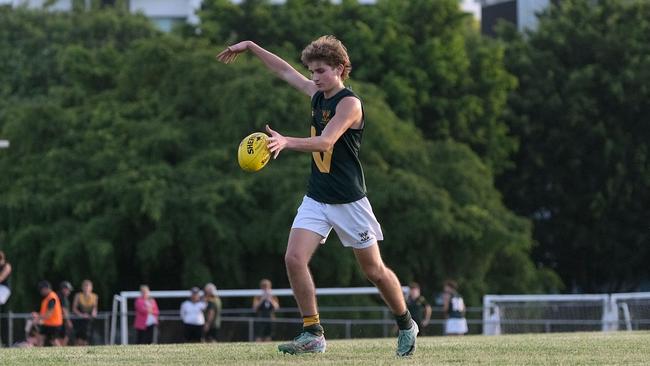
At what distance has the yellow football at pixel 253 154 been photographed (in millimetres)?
9070

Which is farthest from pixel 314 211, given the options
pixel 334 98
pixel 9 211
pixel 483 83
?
pixel 483 83

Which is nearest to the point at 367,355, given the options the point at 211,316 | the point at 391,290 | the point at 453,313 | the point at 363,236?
the point at 391,290

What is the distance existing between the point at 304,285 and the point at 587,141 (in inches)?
1551

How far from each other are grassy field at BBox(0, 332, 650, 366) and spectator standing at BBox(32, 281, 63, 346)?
12.8 metres

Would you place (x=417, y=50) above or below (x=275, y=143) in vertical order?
above

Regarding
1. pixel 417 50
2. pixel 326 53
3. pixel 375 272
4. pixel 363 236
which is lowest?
pixel 375 272

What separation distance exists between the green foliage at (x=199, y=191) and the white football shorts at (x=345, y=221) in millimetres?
26606

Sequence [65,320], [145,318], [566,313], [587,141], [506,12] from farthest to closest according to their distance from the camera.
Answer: [506,12], [587,141], [566,313], [145,318], [65,320]

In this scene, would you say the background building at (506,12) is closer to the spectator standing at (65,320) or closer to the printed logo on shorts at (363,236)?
the spectator standing at (65,320)

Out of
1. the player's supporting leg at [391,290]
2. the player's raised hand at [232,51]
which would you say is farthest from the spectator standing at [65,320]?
the player's supporting leg at [391,290]

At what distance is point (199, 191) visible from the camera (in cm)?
3769

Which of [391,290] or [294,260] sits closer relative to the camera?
[294,260]

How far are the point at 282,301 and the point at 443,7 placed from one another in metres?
14.2

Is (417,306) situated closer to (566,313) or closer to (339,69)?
(566,313)
